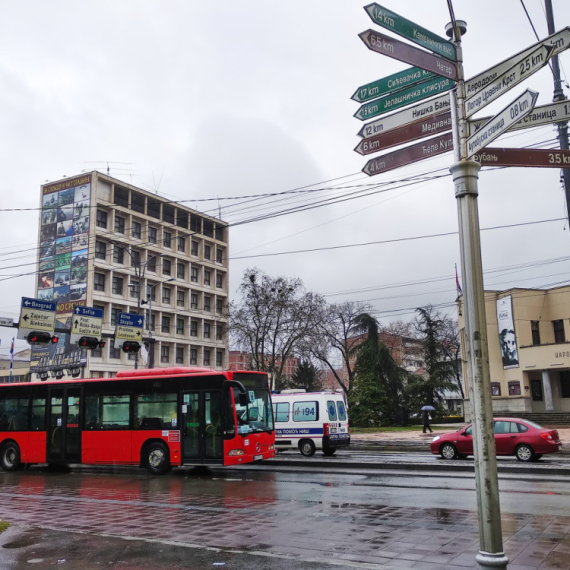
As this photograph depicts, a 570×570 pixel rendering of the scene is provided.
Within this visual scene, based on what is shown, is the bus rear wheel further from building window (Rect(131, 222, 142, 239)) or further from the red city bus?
building window (Rect(131, 222, 142, 239))

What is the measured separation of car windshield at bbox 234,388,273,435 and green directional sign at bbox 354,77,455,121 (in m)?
12.3

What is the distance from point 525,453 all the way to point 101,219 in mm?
52448

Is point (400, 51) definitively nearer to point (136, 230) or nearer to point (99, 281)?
point (99, 281)

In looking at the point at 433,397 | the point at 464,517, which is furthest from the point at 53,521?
the point at 433,397

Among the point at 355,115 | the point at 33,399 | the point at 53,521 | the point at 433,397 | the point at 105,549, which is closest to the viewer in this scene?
the point at 355,115

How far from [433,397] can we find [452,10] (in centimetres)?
4599

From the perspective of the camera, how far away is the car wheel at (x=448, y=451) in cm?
2122

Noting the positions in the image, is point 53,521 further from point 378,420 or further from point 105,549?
point 378,420

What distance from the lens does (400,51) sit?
5.68 metres

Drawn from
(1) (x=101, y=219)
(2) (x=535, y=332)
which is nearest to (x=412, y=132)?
(2) (x=535, y=332)

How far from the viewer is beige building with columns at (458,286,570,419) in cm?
4212

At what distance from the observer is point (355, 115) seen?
6559mm

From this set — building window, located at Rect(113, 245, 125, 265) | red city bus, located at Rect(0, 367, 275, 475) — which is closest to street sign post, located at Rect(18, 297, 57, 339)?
red city bus, located at Rect(0, 367, 275, 475)

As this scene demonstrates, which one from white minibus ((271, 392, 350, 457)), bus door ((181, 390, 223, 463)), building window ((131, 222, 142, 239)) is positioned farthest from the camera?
building window ((131, 222, 142, 239))
